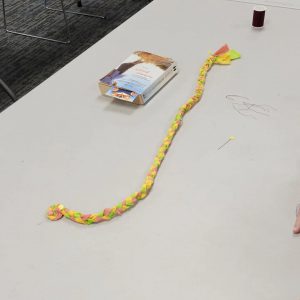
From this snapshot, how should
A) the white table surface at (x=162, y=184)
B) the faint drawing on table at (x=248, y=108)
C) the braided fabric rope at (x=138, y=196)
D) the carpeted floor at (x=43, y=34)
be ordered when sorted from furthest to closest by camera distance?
1. the carpeted floor at (x=43, y=34)
2. the faint drawing on table at (x=248, y=108)
3. the braided fabric rope at (x=138, y=196)
4. the white table surface at (x=162, y=184)

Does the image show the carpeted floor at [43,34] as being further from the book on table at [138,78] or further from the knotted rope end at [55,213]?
the knotted rope end at [55,213]

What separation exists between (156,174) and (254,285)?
345 mm

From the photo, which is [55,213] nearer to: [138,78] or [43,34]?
[138,78]

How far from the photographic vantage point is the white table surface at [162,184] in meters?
0.72

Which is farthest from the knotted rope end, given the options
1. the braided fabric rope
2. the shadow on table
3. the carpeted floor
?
the carpeted floor

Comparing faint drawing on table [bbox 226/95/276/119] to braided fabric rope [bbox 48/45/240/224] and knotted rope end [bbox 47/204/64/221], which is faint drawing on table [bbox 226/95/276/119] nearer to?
braided fabric rope [bbox 48/45/240/224]

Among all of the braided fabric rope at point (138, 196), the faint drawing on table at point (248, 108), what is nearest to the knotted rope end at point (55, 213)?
the braided fabric rope at point (138, 196)

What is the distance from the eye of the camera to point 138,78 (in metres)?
1.18

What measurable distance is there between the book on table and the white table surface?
0.04 m

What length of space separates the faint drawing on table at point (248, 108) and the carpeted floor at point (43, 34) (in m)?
1.63

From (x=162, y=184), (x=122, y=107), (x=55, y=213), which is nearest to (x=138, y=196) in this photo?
(x=162, y=184)

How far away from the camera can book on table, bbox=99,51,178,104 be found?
1.14 meters

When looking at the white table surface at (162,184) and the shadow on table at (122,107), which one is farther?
the shadow on table at (122,107)

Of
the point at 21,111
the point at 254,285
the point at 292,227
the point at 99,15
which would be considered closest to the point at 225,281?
the point at 254,285
